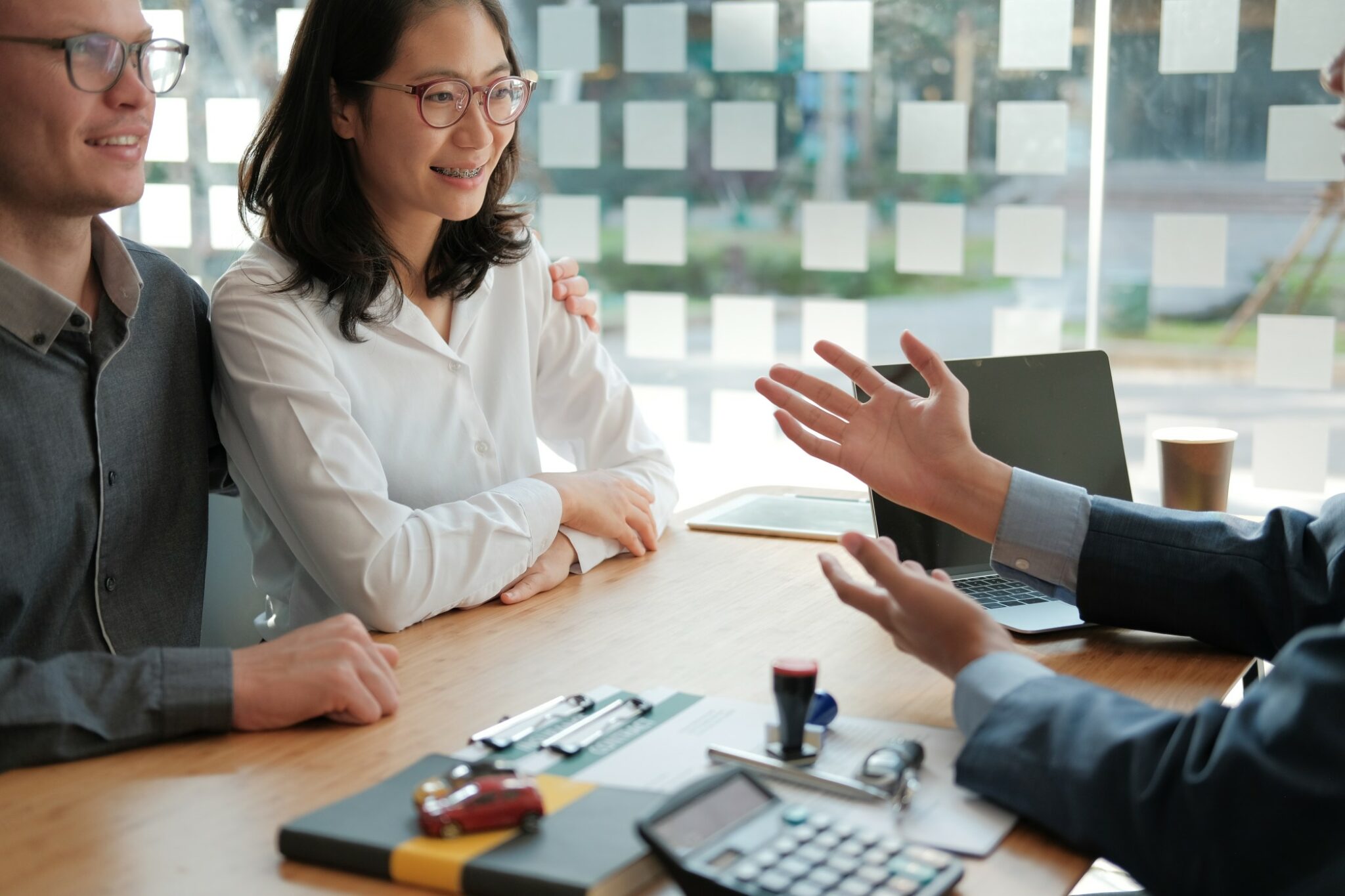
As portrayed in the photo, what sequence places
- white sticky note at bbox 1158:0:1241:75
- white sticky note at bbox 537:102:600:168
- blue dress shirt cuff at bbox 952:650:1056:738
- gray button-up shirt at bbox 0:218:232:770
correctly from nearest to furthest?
blue dress shirt cuff at bbox 952:650:1056:738 < gray button-up shirt at bbox 0:218:232:770 < white sticky note at bbox 1158:0:1241:75 < white sticky note at bbox 537:102:600:168

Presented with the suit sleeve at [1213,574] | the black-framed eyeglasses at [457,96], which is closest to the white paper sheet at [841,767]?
the suit sleeve at [1213,574]

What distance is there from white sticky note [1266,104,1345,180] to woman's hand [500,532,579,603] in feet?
6.69

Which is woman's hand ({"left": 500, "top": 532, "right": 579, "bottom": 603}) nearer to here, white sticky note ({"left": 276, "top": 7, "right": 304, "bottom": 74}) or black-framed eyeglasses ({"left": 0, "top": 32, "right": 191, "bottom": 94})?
black-framed eyeglasses ({"left": 0, "top": 32, "right": 191, "bottom": 94})

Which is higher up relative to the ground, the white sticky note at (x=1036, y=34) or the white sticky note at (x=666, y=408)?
the white sticky note at (x=1036, y=34)

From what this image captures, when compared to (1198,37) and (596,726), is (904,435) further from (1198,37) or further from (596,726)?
(1198,37)

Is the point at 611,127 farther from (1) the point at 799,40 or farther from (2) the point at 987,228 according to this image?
(2) the point at 987,228

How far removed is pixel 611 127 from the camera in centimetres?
370

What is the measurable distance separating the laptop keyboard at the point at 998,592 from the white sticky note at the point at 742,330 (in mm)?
1923

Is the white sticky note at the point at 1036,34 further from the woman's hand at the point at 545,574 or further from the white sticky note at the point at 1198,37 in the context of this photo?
the woman's hand at the point at 545,574

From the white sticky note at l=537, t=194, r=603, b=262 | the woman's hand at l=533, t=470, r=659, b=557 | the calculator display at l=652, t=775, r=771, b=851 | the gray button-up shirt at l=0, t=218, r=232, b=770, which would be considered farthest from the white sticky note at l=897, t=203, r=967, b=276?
the calculator display at l=652, t=775, r=771, b=851

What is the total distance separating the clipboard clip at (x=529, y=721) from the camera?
1199 mm

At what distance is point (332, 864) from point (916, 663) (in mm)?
692

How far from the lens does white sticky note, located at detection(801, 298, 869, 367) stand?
3.47 meters

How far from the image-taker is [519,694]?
1349 mm
